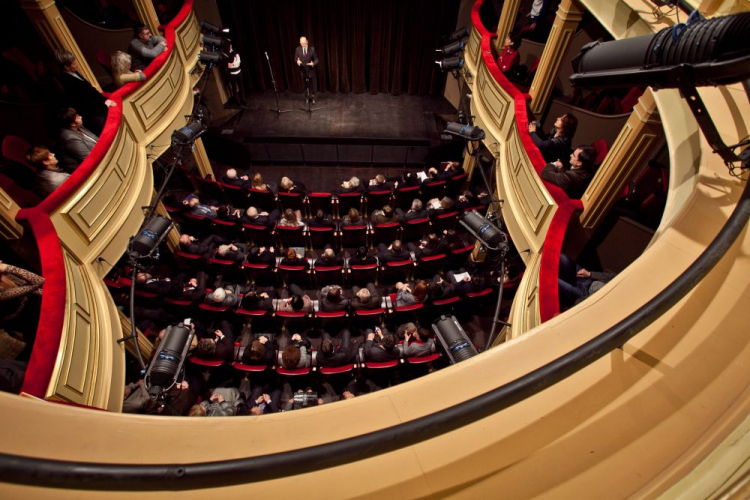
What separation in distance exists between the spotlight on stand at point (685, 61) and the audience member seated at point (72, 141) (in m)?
4.28

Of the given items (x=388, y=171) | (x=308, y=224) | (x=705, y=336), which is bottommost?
(x=705, y=336)

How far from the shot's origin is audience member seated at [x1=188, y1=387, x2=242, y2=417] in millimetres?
3752

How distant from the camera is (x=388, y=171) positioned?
A: 7.62 metres

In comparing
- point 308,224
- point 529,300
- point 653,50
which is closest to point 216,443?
point 653,50

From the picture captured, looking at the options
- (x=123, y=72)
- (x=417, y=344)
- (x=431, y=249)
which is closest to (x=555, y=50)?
(x=431, y=249)

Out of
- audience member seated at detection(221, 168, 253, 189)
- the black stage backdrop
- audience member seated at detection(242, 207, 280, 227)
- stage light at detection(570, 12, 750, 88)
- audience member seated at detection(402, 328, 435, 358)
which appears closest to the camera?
stage light at detection(570, 12, 750, 88)

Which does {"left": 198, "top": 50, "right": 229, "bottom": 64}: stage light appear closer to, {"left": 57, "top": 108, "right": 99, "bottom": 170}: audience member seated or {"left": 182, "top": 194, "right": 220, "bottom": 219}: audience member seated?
{"left": 182, "top": 194, "right": 220, "bottom": 219}: audience member seated

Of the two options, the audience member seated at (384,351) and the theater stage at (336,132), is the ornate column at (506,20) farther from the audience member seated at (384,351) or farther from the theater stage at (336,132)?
the audience member seated at (384,351)

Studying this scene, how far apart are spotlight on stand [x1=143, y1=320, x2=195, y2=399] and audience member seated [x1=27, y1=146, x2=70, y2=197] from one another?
201 cm

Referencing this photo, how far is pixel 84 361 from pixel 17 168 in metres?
2.82

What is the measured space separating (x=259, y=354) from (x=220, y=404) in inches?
24.6

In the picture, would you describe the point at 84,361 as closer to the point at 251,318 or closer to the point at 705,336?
the point at 251,318

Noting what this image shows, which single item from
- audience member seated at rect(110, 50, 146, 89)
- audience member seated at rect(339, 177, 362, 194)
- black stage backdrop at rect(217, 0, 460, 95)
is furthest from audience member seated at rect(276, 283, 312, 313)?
black stage backdrop at rect(217, 0, 460, 95)

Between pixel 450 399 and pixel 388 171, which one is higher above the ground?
pixel 388 171
